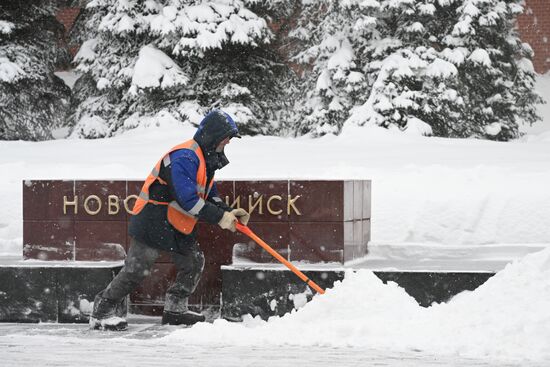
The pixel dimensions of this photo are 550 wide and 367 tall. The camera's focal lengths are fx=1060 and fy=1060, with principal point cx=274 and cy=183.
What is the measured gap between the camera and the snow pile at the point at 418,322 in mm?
6395

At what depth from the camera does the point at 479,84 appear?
21578 millimetres

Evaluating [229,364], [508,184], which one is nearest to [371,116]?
[508,184]

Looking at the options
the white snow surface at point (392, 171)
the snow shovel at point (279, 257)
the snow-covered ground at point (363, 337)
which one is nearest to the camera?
the snow-covered ground at point (363, 337)

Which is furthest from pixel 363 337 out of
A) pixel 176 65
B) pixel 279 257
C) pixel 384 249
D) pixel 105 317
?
pixel 176 65

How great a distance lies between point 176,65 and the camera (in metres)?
18.2

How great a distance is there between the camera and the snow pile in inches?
252

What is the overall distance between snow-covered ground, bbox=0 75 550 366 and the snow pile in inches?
0.4

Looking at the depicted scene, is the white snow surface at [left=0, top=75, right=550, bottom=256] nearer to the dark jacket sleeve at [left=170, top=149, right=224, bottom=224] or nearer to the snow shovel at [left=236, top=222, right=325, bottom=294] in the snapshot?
the snow shovel at [left=236, top=222, right=325, bottom=294]

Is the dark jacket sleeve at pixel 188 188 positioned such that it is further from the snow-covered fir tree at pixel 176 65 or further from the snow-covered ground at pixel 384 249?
the snow-covered fir tree at pixel 176 65

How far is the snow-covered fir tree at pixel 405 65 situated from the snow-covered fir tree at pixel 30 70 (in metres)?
4.64

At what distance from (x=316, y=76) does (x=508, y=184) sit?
9.08 m

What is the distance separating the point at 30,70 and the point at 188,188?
473 inches

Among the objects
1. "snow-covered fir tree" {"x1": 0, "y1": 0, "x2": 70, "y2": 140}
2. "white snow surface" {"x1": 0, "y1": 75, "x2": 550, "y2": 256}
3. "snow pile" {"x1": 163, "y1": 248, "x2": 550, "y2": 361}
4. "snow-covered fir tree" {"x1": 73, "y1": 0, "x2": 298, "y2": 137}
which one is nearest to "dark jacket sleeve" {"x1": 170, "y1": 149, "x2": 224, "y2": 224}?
"snow pile" {"x1": 163, "y1": 248, "x2": 550, "y2": 361}

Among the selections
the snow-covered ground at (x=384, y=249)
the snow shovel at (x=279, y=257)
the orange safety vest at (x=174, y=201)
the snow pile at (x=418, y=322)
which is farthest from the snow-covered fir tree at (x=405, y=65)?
the snow pile at (x=418, y=322)
